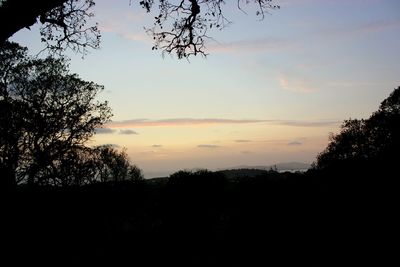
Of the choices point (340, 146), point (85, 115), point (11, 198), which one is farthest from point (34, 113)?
point (340, 146)

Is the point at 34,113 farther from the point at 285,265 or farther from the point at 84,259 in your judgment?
the point at 285,265

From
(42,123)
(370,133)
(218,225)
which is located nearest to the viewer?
(218,225)

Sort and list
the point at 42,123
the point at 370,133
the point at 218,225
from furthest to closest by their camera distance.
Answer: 1. the point at 370,133
2. the point at 42,123
3. the point at 218,225

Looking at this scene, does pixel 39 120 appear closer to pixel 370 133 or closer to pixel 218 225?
pixel 218 225

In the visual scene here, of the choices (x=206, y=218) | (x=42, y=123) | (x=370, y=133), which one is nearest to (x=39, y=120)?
(x=42, y=123)

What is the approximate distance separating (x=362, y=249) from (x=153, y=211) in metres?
7.21

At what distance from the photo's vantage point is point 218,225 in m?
12.6

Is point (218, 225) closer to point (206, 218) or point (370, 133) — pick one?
point (206, 218)

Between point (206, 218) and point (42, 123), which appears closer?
point (206, 218)

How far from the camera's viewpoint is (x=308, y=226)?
10.8 metres

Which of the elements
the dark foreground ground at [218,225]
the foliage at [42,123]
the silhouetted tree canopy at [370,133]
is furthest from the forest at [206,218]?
the silhouetted tree canopy at [370,133]

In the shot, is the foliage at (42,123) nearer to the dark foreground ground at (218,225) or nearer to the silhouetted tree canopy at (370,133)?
the dark foreground ground at (218,225)

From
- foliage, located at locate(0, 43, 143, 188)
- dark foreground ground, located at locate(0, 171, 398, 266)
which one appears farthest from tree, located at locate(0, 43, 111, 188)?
dark foreground ground, located at locate(0, 171, 398, 266)

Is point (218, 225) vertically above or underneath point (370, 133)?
underneath
